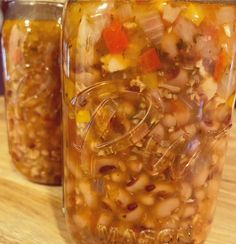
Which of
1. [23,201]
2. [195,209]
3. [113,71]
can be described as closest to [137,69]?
[113,71]

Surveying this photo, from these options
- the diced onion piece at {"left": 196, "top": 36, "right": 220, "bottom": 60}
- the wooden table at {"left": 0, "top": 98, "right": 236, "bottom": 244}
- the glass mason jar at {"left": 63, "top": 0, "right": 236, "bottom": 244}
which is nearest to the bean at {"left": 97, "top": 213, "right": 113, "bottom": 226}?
the glass mason jar at {"left": 63, "top": 0, "right": 236, "bottom": 244}

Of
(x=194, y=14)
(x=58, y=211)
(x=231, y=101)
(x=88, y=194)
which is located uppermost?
(x=194, y=14)

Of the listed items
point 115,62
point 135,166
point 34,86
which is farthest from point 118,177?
point 34,86

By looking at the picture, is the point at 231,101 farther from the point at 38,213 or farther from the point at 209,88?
the point at 38,213

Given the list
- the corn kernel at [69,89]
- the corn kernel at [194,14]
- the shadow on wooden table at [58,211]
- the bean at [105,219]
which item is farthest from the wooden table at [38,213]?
the corn kernel at [194,14]

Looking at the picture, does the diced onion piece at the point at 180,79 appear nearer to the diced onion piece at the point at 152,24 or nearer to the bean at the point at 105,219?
the diced onion piece at the point at 152,24

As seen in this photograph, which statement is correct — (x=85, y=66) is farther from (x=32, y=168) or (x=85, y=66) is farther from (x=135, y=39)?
(x=32, y=168)

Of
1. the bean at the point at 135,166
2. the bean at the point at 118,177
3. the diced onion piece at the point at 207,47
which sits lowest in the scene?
the bean at the point at 118,177
